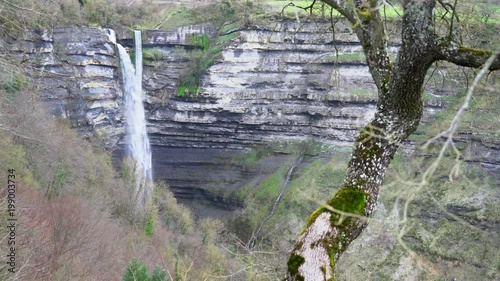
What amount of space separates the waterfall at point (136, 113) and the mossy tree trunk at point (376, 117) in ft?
93.6

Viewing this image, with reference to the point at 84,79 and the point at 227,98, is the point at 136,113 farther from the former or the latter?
the point at 227,98

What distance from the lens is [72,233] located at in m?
12.2

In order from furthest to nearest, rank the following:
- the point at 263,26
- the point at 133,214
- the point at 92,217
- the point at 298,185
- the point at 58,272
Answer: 1. the point at 263,26
2. the point at 298,185
3. the point at 133,214
4. the point at 92,217
5. the point at 58,272

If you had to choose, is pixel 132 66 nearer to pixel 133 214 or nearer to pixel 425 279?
pixel 133 214

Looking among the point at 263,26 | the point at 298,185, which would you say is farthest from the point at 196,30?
the point at 298,185

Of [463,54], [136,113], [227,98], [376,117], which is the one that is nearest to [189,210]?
[136,113]

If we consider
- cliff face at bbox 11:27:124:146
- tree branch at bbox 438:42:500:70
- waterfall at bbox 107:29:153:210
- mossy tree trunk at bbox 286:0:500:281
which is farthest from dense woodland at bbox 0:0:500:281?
tree branch at bbox 438:42:500:70

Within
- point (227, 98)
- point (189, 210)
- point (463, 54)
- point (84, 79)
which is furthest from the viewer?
point (227, 98)

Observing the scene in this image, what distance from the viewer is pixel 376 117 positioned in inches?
121

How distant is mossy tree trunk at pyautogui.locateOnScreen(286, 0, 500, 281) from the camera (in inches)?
103

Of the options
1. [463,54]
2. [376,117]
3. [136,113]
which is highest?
[463,54]

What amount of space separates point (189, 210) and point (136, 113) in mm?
8277

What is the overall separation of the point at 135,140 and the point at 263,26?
1238cm

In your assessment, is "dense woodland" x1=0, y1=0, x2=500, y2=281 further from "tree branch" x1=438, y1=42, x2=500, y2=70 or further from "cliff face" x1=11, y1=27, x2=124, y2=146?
"tree branch" x1=438, y1=42, x2=500, y2=70
